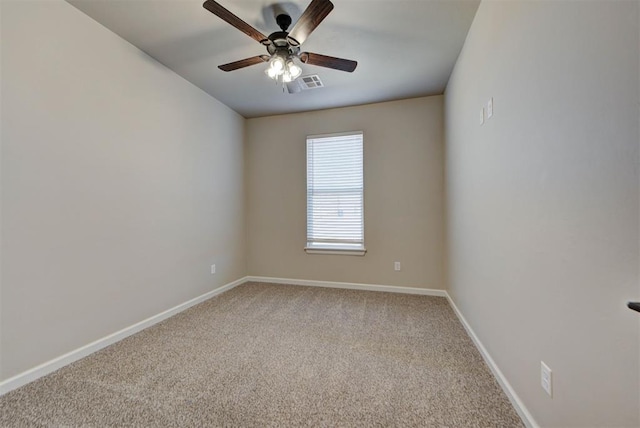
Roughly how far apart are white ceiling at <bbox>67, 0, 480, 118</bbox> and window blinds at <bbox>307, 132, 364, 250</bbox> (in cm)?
75

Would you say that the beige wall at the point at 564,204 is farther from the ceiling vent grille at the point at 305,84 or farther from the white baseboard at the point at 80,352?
the white baseboard at the point at 80,352

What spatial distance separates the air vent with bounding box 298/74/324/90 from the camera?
9.78 feet

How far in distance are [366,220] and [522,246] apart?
95.9 inches

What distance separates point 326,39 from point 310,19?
2.22ft

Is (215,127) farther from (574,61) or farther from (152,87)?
(574,61)

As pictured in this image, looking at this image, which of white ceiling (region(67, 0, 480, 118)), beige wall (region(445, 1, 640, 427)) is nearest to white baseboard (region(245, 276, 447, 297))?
beige wall (region(445, 1, 640, 427))

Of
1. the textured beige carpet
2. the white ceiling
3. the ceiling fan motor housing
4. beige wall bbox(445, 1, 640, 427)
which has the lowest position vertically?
the textured beige carpet

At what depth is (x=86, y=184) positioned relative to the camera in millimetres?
2094

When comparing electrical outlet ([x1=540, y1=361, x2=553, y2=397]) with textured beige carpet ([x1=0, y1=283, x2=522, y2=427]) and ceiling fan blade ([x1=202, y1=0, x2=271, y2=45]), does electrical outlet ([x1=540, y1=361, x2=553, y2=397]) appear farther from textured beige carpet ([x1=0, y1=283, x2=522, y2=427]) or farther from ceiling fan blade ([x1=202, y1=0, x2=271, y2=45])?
ceiling fan blade ([x1=202, y1=0, x2=271, y2=45])

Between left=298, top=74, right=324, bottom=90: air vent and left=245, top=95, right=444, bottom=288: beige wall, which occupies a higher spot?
left=298, top=74, right=324, bottom=90: air vent

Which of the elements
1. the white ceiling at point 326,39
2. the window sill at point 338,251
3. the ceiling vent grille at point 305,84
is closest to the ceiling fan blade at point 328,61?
the white ceiling at point 326,39

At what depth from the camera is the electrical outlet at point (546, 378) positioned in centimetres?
118

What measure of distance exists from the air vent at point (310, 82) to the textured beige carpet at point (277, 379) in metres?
2.55

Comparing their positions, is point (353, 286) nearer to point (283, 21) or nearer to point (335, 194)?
point (335, 194)
